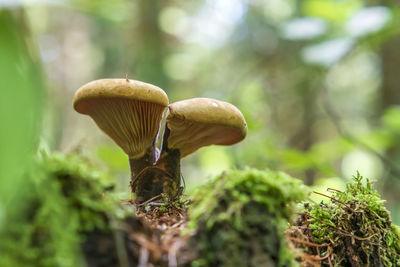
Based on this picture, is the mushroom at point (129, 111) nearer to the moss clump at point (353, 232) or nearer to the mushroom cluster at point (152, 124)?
the mushroom cluster at point (152, 124)

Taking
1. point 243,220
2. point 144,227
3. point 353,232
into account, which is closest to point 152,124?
point 144,227

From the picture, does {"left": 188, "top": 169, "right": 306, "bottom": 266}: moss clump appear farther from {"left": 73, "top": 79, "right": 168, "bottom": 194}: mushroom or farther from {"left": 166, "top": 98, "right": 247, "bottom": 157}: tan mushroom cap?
{"left": 73, "top": 79, "right": 168, "bottom": 194}: mushroom

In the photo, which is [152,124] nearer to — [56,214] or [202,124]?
[202,124]

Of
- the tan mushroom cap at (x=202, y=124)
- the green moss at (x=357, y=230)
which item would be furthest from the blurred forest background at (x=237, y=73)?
the green moss at (x=357, y=230)

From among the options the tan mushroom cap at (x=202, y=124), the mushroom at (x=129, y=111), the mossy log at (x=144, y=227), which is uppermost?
the mushroom at (x=129, y=111)

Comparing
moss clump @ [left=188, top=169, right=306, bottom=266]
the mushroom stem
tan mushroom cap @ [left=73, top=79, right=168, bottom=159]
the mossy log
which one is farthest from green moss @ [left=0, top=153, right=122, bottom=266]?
the mushroom stem

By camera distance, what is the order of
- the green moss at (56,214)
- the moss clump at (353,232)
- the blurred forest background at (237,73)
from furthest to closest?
1. the moss clump at (353,232)
2. the green moss at (56,214)
3. the blurred forest background at (237,73)
